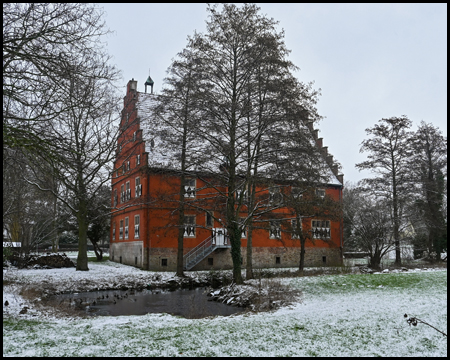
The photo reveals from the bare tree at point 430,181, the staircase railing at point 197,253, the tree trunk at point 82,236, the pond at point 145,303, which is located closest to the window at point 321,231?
the bare tree at point 430,181

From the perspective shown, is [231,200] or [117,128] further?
[117,128]

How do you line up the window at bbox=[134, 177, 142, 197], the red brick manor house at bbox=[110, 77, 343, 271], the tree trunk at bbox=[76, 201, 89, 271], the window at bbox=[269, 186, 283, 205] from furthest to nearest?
the window at bbox=[134, 177, 142, 197]
the red brick manor house at bbox=[110, 77, 343, 271]
the tree trunk at bbox=[76, 201, 89, 271]
the window at bbox=[269, 186, 283, 205]

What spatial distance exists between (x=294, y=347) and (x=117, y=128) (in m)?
17.8

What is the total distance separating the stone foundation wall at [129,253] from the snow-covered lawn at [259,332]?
48.6 ft

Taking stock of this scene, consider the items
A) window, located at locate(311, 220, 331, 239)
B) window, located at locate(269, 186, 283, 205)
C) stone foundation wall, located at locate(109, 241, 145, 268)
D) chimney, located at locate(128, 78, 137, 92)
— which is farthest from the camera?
chimney, located at locate(128, 78, 137, 92)

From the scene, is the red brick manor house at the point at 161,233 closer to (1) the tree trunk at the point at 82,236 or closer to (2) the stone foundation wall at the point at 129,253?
(2) the stone foundation wall at the point at 129,253

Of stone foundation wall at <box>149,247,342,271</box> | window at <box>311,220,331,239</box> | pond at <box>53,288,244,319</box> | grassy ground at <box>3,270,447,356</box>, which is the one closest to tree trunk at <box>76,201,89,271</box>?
pond at <box>53,288,244,319</box>

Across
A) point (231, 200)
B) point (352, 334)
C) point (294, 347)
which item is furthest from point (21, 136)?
point (231, 200)

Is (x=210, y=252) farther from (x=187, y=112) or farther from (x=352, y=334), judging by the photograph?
(x=352, y=334)

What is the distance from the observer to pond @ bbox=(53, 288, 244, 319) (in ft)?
45.3

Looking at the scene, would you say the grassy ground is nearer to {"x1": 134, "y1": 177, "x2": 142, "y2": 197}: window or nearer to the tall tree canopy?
the tall tree canopy

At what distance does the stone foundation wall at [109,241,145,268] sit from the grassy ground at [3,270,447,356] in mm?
17725

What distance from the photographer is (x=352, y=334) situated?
31.4 ft

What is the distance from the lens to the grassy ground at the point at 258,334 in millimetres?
7746
